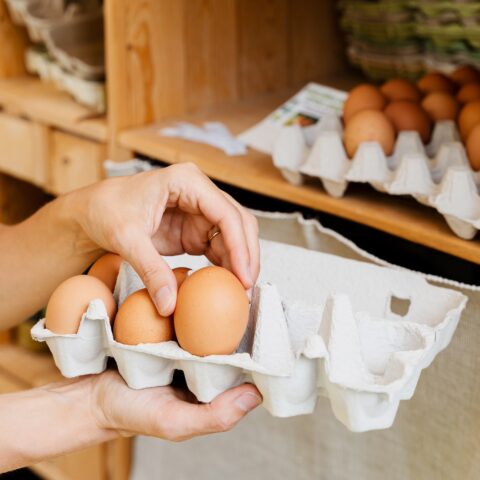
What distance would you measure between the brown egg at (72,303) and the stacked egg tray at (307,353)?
2 centimetres

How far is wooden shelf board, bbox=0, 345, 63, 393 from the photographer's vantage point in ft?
6.05

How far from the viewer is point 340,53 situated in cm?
200

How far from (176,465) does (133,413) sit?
0.78 m

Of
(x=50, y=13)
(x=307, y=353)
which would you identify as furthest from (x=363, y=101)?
(x=50, y=13)

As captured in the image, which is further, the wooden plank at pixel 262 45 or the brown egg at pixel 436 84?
the wooden plank at pixel 262 45

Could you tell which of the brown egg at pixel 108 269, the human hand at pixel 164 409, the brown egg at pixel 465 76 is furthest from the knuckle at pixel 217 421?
the brown egg at pixel 465 76

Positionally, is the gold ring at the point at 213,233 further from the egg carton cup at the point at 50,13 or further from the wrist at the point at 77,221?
the egg carton cup at the point at 50,13

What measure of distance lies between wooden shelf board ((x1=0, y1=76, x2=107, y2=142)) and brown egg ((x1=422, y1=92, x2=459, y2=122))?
62cm

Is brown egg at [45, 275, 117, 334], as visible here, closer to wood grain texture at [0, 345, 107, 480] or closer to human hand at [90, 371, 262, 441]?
human hand at [90, 371, 262, 441]

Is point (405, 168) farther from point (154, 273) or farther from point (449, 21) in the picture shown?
point (449, 21)

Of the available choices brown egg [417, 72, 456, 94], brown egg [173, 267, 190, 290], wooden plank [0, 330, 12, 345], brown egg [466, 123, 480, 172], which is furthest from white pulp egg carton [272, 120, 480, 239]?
wooden plank [0, 330, 12, 345]

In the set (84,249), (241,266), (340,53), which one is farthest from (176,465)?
(340,53)

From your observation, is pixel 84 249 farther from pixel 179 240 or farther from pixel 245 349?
pixel 245 349

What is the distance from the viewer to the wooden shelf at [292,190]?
1.08 meters
